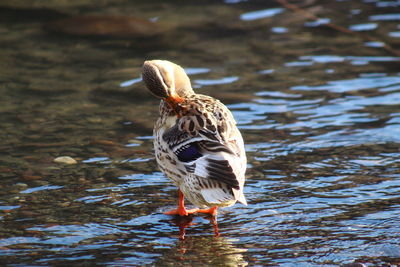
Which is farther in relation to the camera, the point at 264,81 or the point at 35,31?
the point at 35,31

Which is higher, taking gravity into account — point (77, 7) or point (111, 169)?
point (77, 7)

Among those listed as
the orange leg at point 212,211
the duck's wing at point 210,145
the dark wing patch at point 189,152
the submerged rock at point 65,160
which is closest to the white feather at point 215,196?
the duck's wing at point 210,145

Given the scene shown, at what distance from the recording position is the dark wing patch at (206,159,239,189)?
5.27m

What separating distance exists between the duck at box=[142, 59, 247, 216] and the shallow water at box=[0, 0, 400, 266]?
375 millimetres

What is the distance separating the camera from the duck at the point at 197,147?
5.42 metres

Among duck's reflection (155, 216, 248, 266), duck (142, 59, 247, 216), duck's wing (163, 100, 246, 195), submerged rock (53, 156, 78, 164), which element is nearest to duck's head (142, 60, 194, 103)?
duck (142, 59, 247, 216)

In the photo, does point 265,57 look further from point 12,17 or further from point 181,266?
point 181,266

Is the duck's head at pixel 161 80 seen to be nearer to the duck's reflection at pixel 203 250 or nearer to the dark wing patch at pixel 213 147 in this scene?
the dark wing patch at pixel 213 147

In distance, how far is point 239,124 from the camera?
339 inches

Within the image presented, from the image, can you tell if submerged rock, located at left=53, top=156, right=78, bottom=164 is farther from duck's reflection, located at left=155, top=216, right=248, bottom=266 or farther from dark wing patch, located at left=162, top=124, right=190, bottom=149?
duck's reflection, located at left=155, top=216, right=248, bottom=266

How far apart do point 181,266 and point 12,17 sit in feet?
30.0

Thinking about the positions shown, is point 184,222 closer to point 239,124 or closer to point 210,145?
point 210,145

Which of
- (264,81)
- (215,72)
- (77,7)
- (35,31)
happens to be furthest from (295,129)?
(77,7)

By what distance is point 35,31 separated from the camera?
40.4ft
